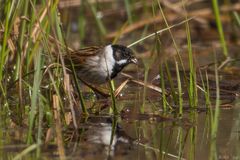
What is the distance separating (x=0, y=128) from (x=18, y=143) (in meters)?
0.60

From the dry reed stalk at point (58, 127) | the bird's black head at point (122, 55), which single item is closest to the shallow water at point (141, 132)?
the dry reed stalk at point (58, 127)

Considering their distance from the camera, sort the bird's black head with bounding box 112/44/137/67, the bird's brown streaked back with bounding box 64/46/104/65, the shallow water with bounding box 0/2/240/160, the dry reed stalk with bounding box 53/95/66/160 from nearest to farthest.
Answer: the dry reed stalk with bounding box 53/95/66/160, the shallow water with bounding box 0/2/240/160, the bird's black head with bounding box 112/44/137/67, the bird's brown streaked back with bounding box 64/46/104/65

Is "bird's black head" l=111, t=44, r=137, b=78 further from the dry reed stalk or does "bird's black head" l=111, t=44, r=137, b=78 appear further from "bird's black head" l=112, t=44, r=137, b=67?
the dry reed stalk

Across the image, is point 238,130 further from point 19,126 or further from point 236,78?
point 236,78

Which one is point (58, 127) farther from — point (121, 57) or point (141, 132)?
point (121, 57)

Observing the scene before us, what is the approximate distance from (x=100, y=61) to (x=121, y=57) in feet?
0.74

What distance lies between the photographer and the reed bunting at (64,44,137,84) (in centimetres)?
778

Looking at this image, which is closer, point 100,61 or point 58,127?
point 58,127

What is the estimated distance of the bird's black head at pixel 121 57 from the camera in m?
7.78

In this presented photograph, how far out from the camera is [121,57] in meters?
7.80

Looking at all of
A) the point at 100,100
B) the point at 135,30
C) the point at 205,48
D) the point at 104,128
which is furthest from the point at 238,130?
the point at 135,30

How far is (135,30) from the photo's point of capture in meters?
11.2

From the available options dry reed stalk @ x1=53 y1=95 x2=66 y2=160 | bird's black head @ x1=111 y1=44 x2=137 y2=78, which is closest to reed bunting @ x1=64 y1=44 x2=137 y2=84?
bird's black head @ x1=111 y1=44 x2=137 y2=78

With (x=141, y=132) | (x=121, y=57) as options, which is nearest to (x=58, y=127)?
(x=141, y=132)
